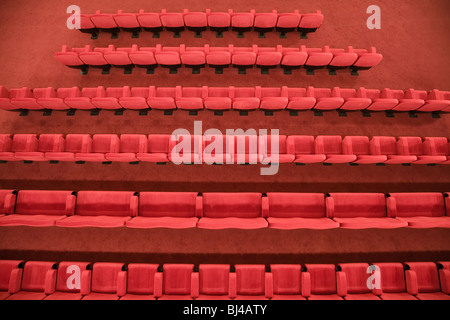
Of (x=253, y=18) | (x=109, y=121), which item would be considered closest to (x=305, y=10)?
(x=253, y=18)

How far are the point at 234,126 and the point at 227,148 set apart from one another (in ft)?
0.60

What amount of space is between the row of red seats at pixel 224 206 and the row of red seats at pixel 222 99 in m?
0.51

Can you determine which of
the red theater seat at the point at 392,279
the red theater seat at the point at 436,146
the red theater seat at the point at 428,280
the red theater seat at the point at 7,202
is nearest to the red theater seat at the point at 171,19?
the red theater seat at the point at 7,202

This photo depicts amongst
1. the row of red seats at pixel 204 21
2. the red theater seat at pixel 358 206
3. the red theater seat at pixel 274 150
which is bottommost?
the red theater seat at pixel 358 206

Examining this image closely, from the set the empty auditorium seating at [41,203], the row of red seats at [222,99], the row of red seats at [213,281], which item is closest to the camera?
the row of red seats at [213,281]

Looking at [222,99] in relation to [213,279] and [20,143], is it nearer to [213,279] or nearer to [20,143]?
[213,279]

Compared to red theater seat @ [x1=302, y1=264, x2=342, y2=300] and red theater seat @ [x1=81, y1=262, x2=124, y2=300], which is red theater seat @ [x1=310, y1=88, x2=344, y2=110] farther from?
red theater seat @ [x1=81, y1=262, x2=124, y2=300]

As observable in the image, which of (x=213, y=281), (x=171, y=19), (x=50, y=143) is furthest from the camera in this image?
(x=171, y=19)

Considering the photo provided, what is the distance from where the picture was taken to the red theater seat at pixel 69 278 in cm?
103

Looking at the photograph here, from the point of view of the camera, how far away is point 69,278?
1041 millimetres

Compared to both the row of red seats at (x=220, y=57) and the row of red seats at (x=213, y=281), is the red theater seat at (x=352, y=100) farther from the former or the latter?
the row of red seats at (x=213, y=281)

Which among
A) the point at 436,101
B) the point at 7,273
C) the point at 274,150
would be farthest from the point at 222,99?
the point at 7,273

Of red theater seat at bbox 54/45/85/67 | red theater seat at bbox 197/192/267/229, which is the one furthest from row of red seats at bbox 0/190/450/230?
red theater seat at bbox 54/45/85/67

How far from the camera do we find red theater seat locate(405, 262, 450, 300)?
3.42 feet
